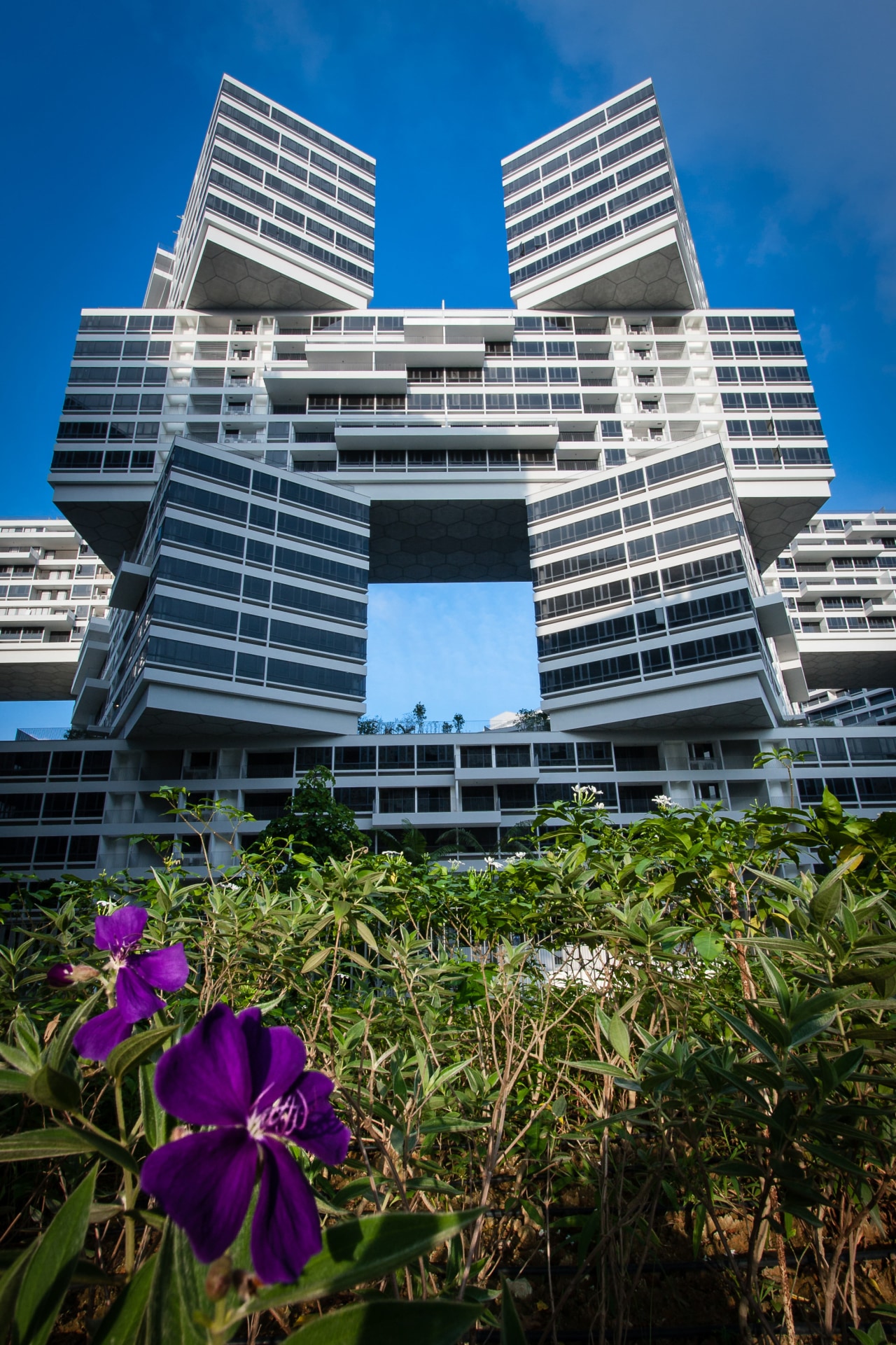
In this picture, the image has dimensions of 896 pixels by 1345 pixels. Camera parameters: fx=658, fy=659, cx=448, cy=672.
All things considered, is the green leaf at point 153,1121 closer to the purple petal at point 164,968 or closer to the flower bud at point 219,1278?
the purple petal at point 164,968

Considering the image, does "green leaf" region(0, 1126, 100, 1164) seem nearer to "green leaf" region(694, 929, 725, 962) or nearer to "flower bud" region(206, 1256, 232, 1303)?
"flower bud" region(206, 1256, 232, 1303)

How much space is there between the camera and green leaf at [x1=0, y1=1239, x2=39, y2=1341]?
0.64 meters

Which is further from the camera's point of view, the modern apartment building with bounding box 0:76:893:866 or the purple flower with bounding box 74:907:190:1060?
the modern apartment building with bounding box 0:76:893:866

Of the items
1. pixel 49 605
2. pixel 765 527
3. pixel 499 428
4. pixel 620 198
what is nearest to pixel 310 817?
pixel 499 428

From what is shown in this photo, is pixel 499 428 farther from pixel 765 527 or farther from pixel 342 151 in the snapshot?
pixel 342 151

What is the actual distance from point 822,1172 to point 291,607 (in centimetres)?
3254

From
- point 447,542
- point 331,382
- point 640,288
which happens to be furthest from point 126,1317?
point 640,288

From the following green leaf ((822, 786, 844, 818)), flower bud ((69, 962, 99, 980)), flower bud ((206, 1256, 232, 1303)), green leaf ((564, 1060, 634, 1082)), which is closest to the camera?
flower bud ((206, 1256, 232, 1303))

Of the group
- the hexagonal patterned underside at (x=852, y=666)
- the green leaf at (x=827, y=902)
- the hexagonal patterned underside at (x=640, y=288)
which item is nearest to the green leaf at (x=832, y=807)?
the green leaf at (x=827, y=902)

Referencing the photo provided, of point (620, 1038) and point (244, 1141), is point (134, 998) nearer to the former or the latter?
point (244, 1141)

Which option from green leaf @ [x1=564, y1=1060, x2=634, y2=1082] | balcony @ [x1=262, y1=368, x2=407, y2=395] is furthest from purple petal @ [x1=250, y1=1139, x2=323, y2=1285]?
balcony @ [x1=262, y1=368, x2=407, y2=395]

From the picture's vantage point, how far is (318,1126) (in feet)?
2.32

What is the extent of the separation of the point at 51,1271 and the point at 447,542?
4460 cm

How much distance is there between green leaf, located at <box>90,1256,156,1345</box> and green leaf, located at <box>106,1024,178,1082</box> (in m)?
0.24
